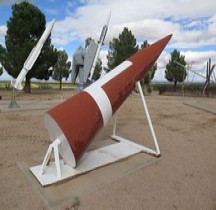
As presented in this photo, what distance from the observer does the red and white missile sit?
387 cm

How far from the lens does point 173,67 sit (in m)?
38.0

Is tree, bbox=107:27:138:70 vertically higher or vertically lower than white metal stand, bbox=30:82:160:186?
higher

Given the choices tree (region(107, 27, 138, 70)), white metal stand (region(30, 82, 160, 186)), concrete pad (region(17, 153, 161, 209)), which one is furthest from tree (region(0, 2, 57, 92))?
concrete pad (region(17, 153, 161, 209))

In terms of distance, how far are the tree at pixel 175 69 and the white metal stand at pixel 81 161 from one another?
33656 millimetres

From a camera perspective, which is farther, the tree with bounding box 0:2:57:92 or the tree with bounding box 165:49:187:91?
the tree with bounding box 165:49:187:91

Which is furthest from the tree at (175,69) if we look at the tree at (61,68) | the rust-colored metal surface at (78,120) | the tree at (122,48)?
the rust-colored metal surface at (78,120)

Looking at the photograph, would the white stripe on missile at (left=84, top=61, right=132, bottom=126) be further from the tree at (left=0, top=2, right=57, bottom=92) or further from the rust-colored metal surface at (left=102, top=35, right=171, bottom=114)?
the tree at (left=0, top=2, right=57, bottom=92)

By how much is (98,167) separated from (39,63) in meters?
18.3

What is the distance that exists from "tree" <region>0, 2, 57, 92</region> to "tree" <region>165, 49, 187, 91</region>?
21.6 metres

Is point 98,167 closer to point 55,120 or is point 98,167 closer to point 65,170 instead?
point 65,170

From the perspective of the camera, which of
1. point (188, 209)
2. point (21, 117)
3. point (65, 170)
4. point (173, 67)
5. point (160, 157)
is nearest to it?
point (188, 209)

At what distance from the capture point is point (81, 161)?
4.66 meters

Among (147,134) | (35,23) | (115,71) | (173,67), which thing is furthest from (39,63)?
(173,67)

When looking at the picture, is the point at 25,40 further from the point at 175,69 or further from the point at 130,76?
the point at 175,69
